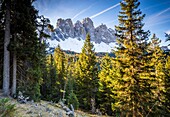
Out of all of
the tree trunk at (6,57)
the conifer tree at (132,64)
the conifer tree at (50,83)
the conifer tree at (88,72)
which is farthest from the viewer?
the conifer tree at (50,83)

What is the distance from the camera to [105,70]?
26406 millimetres

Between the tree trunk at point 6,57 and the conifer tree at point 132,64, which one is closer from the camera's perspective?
the tree trunk at point 6,57

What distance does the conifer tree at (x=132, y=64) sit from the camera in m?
11.8

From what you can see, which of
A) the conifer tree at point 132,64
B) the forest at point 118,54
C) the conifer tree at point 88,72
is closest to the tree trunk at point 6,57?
the forest at point 118,54

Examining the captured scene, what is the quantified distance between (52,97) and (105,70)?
11721 millimetres

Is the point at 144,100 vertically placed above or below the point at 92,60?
below

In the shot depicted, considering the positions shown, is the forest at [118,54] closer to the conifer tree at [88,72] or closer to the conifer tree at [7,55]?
the conifer tree at [7,55]

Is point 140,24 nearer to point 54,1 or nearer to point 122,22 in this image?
point 122,22

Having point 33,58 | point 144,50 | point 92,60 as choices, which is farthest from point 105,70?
point 33,58

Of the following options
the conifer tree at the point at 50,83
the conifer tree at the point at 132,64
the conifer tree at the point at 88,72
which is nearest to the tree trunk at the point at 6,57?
the conifer tree at the point at 132,64

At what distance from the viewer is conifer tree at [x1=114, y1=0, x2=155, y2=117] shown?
11.8 metres

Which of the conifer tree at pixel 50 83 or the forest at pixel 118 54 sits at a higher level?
the forest at pixel 118 54

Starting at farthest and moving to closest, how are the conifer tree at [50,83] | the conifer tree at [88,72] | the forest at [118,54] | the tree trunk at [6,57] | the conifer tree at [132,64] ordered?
the conifer tree at [50,83], the conifer tree at [88,72], the conifer tree at [132,64], the forest at [118,54], the tree trunk at [6,57]

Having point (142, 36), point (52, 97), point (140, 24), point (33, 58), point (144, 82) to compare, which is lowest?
point (52, 97)
